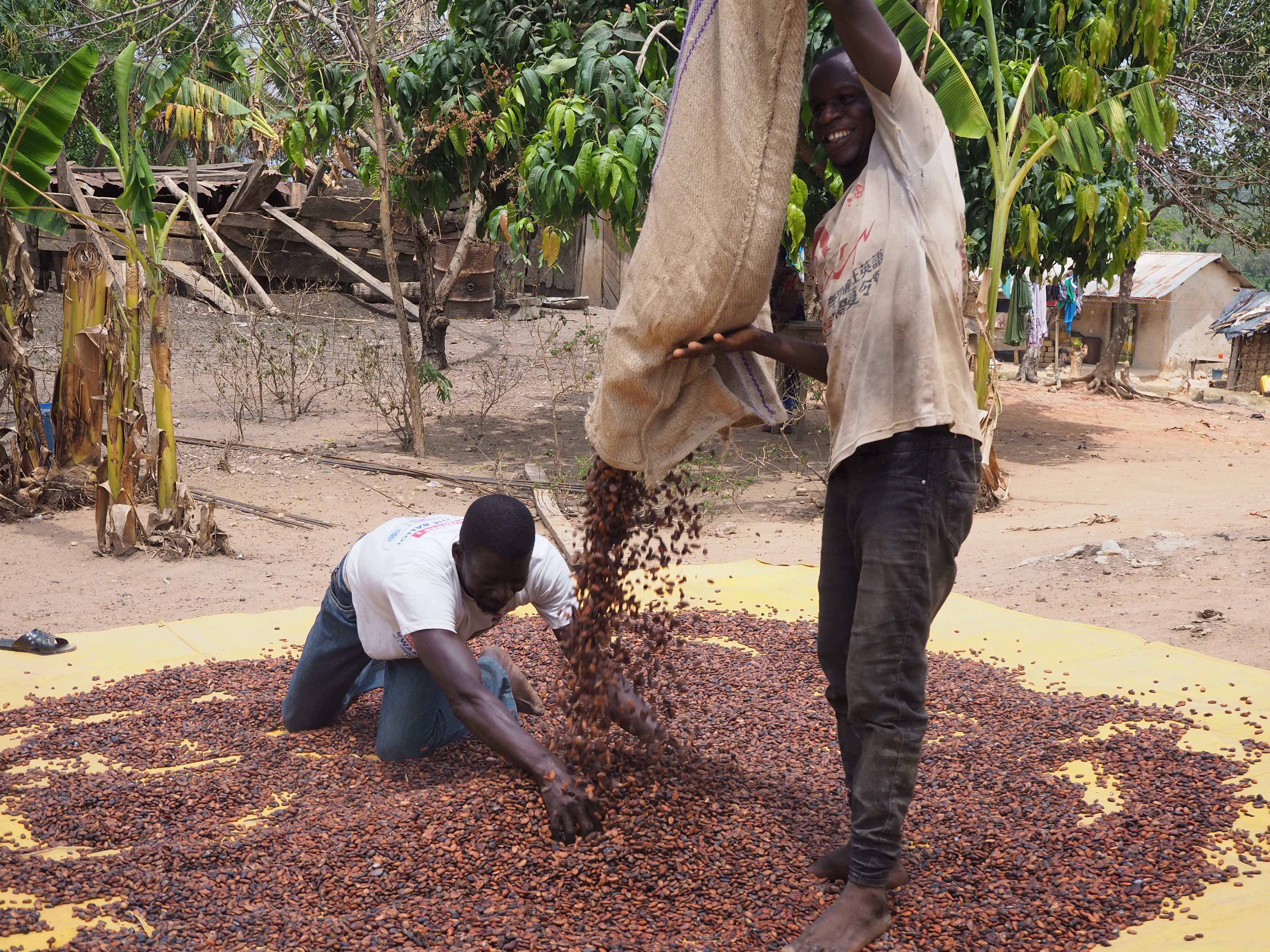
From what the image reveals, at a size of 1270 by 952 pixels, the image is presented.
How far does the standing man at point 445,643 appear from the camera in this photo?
92.8 inches

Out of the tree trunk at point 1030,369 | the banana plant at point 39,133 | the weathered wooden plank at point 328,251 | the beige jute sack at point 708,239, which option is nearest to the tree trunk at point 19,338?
the banana plant at point 39,133

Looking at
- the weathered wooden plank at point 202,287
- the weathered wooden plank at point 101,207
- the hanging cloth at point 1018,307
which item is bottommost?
the hanging cloth at point 1018,307

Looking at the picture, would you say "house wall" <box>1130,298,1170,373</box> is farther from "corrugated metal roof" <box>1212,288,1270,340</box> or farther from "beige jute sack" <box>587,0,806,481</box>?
"beige jute sack" <box>587,0,806,481</box>

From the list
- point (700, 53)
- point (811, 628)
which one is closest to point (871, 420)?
point (700, 53)

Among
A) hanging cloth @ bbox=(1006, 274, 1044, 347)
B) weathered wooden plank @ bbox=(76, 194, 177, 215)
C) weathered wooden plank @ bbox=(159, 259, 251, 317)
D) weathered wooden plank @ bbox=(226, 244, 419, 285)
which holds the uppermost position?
weathered wooden plank @ bbox=(76, 194, 177, 215)

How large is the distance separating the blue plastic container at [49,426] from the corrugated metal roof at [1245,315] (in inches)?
675

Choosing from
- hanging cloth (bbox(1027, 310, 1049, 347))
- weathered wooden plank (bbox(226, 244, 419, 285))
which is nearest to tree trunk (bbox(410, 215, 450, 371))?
weathered wooden plank (bbox(226, 244, 419, 285))

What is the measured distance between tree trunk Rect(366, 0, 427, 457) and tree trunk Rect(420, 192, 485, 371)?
75cm

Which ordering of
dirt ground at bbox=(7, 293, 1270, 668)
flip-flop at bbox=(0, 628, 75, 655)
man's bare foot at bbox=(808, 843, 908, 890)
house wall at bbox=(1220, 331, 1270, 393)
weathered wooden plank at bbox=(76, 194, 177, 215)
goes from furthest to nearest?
house wall at bbox=(1220, 331, 1270, 393)
weathered wooden plank at bbox=(76, 194, 177, 215)
dirt ground at bbox=(7, 293, 1270, 668)
flip-flop at bbox=(0, 628, 75, 655)
man's bare foot at bbox=(808, 843, 908, 890)

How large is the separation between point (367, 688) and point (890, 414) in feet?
6.39

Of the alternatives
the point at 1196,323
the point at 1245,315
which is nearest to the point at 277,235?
the point at 1245,315

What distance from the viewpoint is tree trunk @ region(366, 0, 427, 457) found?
23.7 ft

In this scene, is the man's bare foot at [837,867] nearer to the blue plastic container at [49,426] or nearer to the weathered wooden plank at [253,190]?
the blue plastic container at [49,426]

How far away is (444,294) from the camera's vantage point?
963 cm
